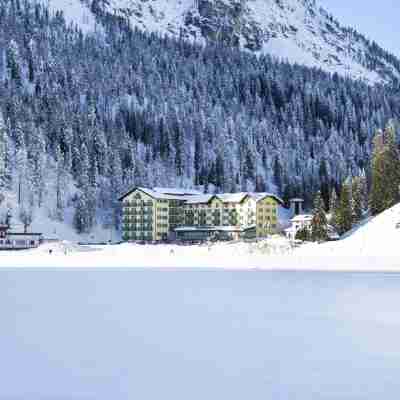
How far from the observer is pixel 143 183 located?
172 meters

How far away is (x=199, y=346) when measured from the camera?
2119 centimetres

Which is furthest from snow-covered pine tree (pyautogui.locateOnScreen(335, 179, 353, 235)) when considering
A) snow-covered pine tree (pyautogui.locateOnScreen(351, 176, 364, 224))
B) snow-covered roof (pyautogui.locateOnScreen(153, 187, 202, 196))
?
snow-covered roof (pyautogui.locateOnScreen(153, 187, 202, 196))

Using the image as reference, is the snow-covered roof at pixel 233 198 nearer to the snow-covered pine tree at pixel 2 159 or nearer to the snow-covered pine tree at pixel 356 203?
the snow-covered pine tree at pixel 356 203

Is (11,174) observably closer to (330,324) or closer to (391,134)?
(391,134)

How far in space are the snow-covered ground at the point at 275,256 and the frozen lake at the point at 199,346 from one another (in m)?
35.6

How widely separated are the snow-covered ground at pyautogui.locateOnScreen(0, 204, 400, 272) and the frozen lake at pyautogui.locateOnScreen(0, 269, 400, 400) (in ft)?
117

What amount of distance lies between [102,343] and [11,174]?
138787 mm

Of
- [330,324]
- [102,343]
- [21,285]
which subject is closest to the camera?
[102,343]

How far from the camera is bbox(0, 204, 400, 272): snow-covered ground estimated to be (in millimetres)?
73875

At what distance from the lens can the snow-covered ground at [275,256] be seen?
7388cm

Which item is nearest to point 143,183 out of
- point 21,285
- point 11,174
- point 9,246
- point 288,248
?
point 11,174

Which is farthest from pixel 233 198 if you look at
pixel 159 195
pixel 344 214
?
pixel 344 214

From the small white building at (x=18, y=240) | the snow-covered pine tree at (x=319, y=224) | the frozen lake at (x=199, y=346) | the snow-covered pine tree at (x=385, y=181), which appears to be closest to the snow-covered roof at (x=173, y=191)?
the small white building at (x=18, y=240)

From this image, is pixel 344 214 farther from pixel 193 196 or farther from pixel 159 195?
pixel 193 196
